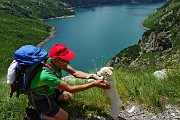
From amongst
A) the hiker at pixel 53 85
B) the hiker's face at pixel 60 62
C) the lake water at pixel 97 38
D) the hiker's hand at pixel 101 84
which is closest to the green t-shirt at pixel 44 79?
the hiker at pixel 53 85

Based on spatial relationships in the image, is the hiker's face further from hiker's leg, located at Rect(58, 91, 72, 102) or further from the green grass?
the green grass

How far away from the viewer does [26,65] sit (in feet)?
20.5

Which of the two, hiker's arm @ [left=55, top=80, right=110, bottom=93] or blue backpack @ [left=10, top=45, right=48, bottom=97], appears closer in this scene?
blue backpack @ [left=10, top=45, right=48, bottom=97]

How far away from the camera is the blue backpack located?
6.14 m

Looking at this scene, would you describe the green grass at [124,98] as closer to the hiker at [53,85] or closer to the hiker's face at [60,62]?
the hiker at [53,85]

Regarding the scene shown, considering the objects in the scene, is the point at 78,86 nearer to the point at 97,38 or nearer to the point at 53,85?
the point at 53,85

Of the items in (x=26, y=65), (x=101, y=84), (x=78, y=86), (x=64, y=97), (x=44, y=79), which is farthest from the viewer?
(x=64, y=97)

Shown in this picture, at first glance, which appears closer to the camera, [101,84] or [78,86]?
[78,86]

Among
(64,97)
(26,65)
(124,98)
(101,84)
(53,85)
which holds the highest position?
(26,65)

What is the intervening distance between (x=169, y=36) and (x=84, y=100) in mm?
100256

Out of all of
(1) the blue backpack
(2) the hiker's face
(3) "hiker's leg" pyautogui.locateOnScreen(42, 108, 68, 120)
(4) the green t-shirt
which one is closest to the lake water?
(2) the hiker's face

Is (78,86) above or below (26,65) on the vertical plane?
below

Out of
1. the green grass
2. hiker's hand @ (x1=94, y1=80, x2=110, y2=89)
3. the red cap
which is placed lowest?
the green grass

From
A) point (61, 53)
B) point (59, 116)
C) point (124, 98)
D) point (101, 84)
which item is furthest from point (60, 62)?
point (124, 98)
